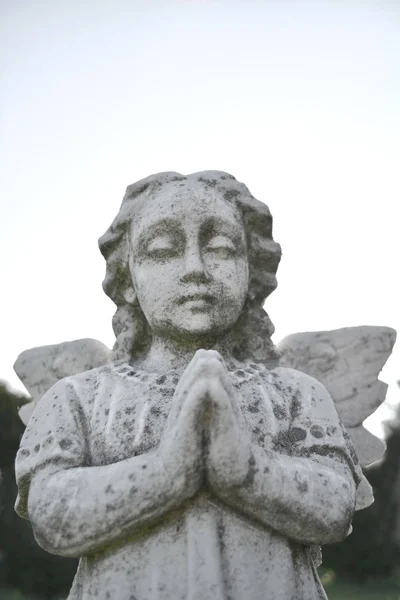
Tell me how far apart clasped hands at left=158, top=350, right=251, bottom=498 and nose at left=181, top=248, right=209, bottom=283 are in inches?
22.4

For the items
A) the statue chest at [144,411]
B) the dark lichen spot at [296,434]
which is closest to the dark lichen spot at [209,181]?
the statue chest at [144,411]

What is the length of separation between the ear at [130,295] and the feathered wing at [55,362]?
894 millimetres

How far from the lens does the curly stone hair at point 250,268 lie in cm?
325

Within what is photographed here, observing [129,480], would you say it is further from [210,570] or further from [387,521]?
[387,521]

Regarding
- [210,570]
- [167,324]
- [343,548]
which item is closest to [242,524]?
[210,570]

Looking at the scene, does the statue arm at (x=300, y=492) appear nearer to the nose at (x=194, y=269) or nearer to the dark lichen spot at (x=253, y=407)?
the dark lichen spot at (x=253, y=407)

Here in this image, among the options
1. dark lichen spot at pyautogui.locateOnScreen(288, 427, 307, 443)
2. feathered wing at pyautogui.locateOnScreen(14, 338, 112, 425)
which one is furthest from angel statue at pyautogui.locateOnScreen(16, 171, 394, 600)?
feathered wing at pyautogui.locateOnScreen(14, 338, 112, 425)

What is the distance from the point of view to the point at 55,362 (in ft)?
13.6

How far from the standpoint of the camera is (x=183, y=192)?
3.05 meters

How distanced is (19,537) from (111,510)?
436 inches

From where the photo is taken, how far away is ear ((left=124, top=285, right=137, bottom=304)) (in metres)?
3.26

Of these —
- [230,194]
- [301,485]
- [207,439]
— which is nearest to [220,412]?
[207,439]

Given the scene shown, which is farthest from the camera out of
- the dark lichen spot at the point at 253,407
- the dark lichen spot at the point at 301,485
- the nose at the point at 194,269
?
the nose at the point at 194,269

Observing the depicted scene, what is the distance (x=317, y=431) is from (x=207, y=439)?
592mm
